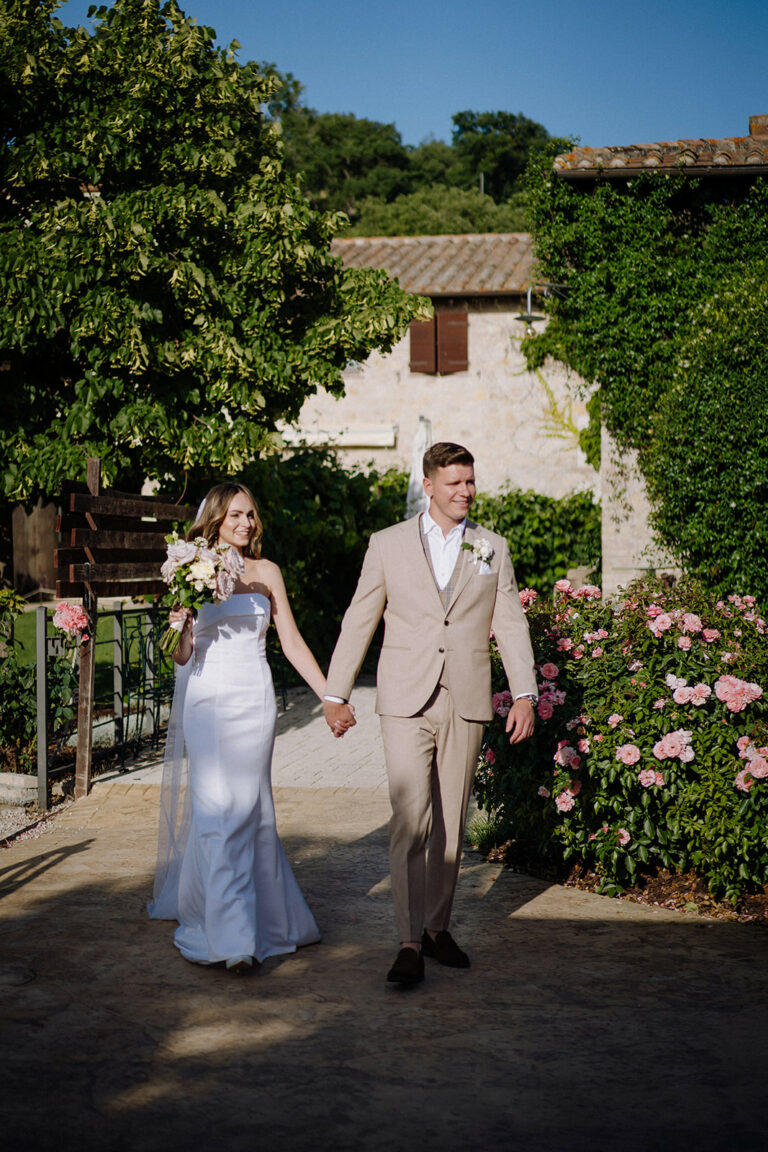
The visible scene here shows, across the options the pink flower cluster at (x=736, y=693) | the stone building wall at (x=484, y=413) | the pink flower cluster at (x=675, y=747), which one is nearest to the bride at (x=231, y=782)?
the pink flower cluster at (x=675, y=747)

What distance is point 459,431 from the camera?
21141 millimetres

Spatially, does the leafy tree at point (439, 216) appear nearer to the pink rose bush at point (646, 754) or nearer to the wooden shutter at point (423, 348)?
the wooden shutter at point (423, 348)

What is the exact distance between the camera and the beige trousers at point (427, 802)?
4.48 m

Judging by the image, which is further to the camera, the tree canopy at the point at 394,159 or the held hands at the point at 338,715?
the tree canopy at the point at 394,159

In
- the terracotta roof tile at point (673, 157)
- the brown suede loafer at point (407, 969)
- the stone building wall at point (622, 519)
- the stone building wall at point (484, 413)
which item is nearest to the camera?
the brown suede loafer at point (407, 969)

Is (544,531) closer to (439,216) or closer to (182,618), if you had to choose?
(182,618)

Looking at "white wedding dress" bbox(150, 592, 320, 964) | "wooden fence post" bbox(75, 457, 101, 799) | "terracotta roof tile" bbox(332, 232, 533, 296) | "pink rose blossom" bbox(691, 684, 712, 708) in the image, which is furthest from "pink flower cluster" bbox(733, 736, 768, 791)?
"terracotta roof tile" bbox(332, 232, 533, 296)

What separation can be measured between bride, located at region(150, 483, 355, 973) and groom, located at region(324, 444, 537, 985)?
0.94 feet

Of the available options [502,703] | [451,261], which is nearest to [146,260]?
[502,703]

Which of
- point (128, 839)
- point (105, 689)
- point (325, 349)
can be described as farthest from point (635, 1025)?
point (105, 689)

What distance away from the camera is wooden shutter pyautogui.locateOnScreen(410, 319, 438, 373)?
Result: 20859mm

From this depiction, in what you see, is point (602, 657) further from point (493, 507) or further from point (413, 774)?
point (493, 507)

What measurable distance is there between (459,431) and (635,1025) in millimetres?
17722

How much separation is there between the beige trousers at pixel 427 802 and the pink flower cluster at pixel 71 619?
3.57 meters
